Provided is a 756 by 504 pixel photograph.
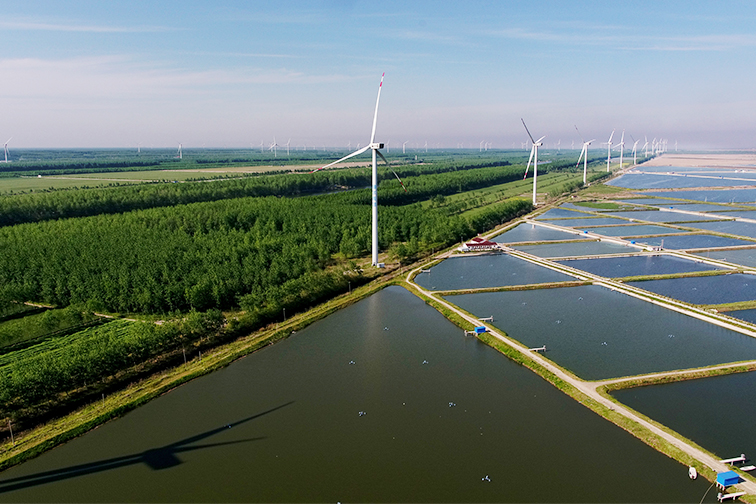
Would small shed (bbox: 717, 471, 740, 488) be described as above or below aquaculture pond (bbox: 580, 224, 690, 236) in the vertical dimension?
below

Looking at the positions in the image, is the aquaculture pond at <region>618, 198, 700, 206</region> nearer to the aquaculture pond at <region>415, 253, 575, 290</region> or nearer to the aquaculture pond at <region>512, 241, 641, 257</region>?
the aquaculture pond at <region>512, 241, 641, 257</region>

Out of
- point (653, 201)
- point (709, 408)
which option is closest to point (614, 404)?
point (709, 408)

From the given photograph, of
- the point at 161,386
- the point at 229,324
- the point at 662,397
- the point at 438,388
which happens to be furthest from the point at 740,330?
the point at 161,386

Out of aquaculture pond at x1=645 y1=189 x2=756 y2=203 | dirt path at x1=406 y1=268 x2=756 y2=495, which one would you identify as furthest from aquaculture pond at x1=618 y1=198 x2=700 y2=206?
dirt path at x1=406 y1=268 x2=756 y2=495

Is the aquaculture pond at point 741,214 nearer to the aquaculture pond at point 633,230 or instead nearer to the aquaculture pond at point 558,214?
the aquaculture pond at point 633,230

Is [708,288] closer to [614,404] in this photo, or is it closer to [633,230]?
[614,404]

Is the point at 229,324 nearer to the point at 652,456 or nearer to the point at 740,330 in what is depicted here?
the point at 652,456

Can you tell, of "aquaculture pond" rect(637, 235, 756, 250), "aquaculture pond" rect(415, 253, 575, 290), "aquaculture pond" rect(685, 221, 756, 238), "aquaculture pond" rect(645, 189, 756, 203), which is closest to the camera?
"aquaculture pond" rect(415, 253, 575, 290)
